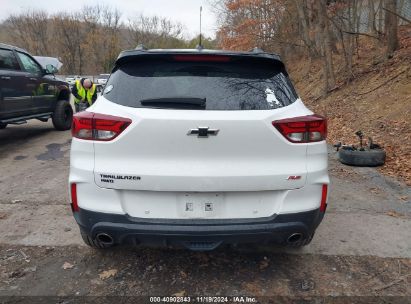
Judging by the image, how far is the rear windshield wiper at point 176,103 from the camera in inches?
102

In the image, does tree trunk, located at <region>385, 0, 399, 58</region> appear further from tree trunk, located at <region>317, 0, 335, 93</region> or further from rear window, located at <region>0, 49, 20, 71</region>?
rear window, located at <region>0, 49, 20, 71</region>

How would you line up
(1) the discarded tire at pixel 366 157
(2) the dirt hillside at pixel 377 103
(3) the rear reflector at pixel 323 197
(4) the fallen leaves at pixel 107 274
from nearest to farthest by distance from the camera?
(3) the rear reflector at pixel 323 197
(4) the fallen leaves at pixel 107 274
(1) the discarded tire at pixel 366 157
(2) the dirt hillside at pixel 377 103

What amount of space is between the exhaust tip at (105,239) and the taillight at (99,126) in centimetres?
69

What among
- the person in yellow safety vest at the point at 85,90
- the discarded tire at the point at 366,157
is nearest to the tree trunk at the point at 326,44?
the discarded tire at the point at 366,157

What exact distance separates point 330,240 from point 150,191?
2.03 metres

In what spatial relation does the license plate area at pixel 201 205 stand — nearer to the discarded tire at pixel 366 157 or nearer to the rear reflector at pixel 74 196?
the rear reflector at pixel 74 196

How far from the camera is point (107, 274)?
9.96 ft

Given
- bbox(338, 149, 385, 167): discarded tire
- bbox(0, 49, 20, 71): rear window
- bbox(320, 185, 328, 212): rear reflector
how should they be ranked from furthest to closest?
bbox(0, 49, 20, 71): rear window
bbox(338, 149, 385, 167): discarded tire
bbox(320, 185, 328, 212): rear reflector

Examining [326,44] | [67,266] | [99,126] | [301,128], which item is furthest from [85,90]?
[326,44]

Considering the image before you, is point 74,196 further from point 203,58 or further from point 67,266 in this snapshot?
point 203,58

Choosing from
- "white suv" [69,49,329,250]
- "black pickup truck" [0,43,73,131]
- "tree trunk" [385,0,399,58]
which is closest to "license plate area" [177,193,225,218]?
"white suv" [69,49,329,250]

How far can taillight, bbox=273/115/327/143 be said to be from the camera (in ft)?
8.54

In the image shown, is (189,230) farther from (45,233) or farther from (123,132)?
(45,233)


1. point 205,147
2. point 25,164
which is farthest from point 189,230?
point 25,164
